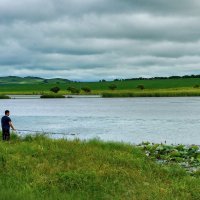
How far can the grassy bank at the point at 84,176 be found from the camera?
11.9m

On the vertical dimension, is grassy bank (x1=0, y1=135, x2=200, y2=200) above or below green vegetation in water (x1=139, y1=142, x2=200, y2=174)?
above

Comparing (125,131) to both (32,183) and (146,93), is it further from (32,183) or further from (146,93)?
(146,93)

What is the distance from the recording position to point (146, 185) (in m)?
12.9

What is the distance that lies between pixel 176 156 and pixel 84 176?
7.81 meters

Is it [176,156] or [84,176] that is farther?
[176,156]

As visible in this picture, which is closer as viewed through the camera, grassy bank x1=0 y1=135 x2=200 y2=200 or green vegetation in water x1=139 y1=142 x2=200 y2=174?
grassy bank x1=0 y1=135 x2=200 y2=200

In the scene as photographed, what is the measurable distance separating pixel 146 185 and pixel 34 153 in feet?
18.0

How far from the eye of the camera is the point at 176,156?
20047 mm

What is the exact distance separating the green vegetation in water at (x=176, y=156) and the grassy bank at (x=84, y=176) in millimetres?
1744

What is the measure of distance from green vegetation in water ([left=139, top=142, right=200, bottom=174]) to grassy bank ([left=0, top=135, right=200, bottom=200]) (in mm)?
1744

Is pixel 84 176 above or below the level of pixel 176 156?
above

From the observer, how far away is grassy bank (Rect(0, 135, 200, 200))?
39.1 ft

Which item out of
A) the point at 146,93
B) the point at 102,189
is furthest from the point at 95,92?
the point at 102,189

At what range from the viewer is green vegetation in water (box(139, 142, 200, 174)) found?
18156 mm
